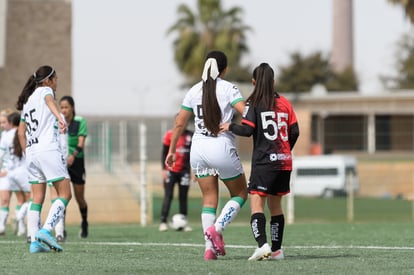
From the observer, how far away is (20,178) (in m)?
17.1

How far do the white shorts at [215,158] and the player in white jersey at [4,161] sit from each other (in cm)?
613

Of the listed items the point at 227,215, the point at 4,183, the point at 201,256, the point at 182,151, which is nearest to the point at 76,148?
the point at 4,183

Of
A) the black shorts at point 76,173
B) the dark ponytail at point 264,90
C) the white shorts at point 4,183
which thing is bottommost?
the white shorts at point 4,183

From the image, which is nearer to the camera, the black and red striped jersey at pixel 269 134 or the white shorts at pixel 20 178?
the black and red striped jersey at pixel 269 134

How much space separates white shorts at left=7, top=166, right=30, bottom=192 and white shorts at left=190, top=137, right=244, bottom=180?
6517 millimetres

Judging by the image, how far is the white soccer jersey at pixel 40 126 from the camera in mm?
12164

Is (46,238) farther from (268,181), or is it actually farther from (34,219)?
(268,181)

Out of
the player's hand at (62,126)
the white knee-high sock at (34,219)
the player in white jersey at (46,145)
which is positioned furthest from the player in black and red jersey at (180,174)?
the player's hand at (62,126)

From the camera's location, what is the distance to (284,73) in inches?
3465

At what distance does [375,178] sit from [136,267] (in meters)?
43.2

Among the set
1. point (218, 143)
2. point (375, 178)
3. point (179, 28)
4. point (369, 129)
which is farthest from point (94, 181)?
point (179, 28)

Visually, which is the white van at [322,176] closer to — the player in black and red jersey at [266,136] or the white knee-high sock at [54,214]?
the white knee-high sock at [54,214]

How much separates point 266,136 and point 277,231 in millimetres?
970

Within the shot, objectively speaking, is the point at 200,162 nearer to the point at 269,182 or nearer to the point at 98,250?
the point at 269,182
